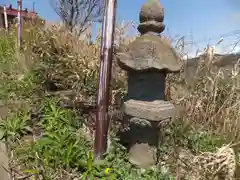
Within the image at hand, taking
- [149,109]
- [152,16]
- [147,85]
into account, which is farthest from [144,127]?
[152,16]

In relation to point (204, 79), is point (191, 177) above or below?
below

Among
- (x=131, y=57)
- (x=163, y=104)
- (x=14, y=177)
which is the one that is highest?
(x=131, y=57)

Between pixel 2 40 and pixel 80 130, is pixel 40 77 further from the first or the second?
pixel 2 40

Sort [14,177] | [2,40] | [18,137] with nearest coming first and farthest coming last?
[14,177]
[18,137]
[2,40]

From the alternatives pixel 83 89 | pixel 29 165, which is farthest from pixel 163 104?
pixel 83 89

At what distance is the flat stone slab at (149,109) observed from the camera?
6.83 feet

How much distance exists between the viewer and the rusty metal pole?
229cm

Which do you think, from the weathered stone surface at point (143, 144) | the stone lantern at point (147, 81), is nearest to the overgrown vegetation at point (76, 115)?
the weathered stone surface at point (143, 144)

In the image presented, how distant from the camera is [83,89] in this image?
365cm

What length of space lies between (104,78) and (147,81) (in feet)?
1.29

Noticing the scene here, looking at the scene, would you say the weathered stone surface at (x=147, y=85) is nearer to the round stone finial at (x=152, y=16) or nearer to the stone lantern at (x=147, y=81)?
the stone lantern at (x=147, y=81)

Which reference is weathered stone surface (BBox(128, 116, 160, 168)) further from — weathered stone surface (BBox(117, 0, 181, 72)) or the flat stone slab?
weathered stone surface (BBox(117, 0, 181, 72))

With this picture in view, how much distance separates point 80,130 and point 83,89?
0.94 metres

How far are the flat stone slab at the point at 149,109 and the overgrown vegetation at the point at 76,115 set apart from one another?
0.39 metres
